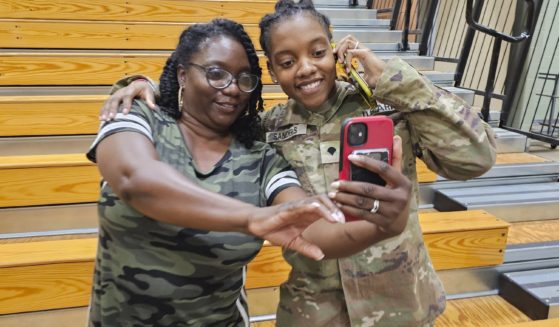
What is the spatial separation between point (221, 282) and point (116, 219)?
19 cm

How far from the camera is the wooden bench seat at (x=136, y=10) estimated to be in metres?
2.66

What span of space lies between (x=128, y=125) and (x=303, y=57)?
0.31 meters

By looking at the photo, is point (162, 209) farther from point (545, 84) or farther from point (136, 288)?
point (545, 84)

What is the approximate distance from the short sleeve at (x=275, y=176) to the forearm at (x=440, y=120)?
0.66 feet

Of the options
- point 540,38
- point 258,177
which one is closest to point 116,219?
point 258,177

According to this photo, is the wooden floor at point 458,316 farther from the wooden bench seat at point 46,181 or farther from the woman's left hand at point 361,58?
the woman's left hand at point 361,58

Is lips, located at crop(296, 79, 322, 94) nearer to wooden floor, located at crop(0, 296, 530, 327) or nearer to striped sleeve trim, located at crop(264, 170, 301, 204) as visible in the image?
striped sleeve trim, located at crop(264, 170, 301, 204)

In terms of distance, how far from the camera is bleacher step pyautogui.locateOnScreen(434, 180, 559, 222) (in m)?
2.01

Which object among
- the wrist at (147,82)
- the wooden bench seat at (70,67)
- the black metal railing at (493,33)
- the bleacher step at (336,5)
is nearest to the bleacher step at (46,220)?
the wooden bench seat at (70,67)

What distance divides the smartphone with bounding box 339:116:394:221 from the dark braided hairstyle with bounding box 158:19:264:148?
24 centimetres

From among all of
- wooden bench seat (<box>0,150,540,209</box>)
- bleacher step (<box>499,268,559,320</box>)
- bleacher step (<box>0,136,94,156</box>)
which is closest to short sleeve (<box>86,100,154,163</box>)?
wooden bench seat (<box>0,150,540,209</box>)

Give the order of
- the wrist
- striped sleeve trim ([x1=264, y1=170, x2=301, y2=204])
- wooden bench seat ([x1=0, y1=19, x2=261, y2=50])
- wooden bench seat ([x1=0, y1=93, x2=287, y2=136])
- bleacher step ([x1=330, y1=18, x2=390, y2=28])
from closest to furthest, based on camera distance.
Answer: striped sleeve trim ([x1=264, y1=170, x2=301, y2=204]), the wrist, wooden bench seat ([x1=0, y1=93, x2=287, y2=136]), wooden bench seat ([x1=0, y1=19, x2=261, y2=50]), bleacher step ([x1=330, y1=18, x2=390, y2=28])

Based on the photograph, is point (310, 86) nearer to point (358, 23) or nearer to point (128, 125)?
point (128, 125)

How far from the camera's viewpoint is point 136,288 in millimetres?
676
